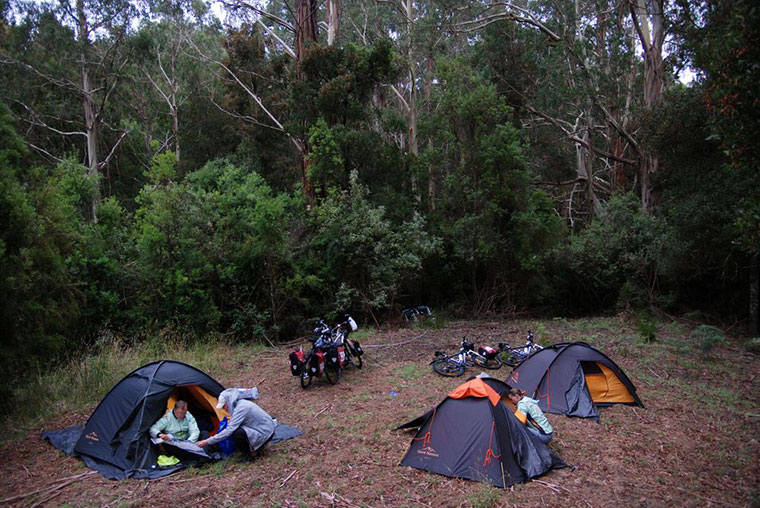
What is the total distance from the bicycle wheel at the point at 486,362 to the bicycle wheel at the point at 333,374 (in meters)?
2.57

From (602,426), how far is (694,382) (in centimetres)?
326

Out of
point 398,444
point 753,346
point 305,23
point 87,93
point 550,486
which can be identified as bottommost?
point 753,346

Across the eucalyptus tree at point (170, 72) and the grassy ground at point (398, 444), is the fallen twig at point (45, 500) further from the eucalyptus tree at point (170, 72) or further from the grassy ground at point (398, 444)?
the eucalyptus tree at point (170, 72)

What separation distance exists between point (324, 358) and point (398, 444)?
112 inches

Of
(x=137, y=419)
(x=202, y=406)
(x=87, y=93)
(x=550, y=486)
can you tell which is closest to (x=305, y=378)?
(x=202, y=406)

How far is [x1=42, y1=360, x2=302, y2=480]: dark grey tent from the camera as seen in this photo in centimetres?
629

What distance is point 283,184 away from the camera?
23.0 m

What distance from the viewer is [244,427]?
252 inches

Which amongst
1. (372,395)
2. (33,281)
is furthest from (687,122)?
(33,281)

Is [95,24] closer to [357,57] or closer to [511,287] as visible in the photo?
[357,57]

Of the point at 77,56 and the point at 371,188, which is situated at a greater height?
the point at 77,56

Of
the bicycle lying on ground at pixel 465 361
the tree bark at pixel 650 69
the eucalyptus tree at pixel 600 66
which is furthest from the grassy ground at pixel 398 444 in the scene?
the eucalyptus tree at pixel 600 66

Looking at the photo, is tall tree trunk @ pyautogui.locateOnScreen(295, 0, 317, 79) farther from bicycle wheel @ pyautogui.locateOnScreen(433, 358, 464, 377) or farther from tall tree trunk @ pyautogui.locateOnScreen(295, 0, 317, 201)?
bicycle wheel @ pyautogui.locateOnScreen(433, 358, 464, 377)

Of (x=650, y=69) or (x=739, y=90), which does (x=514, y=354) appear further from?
(x=650, y=69)
